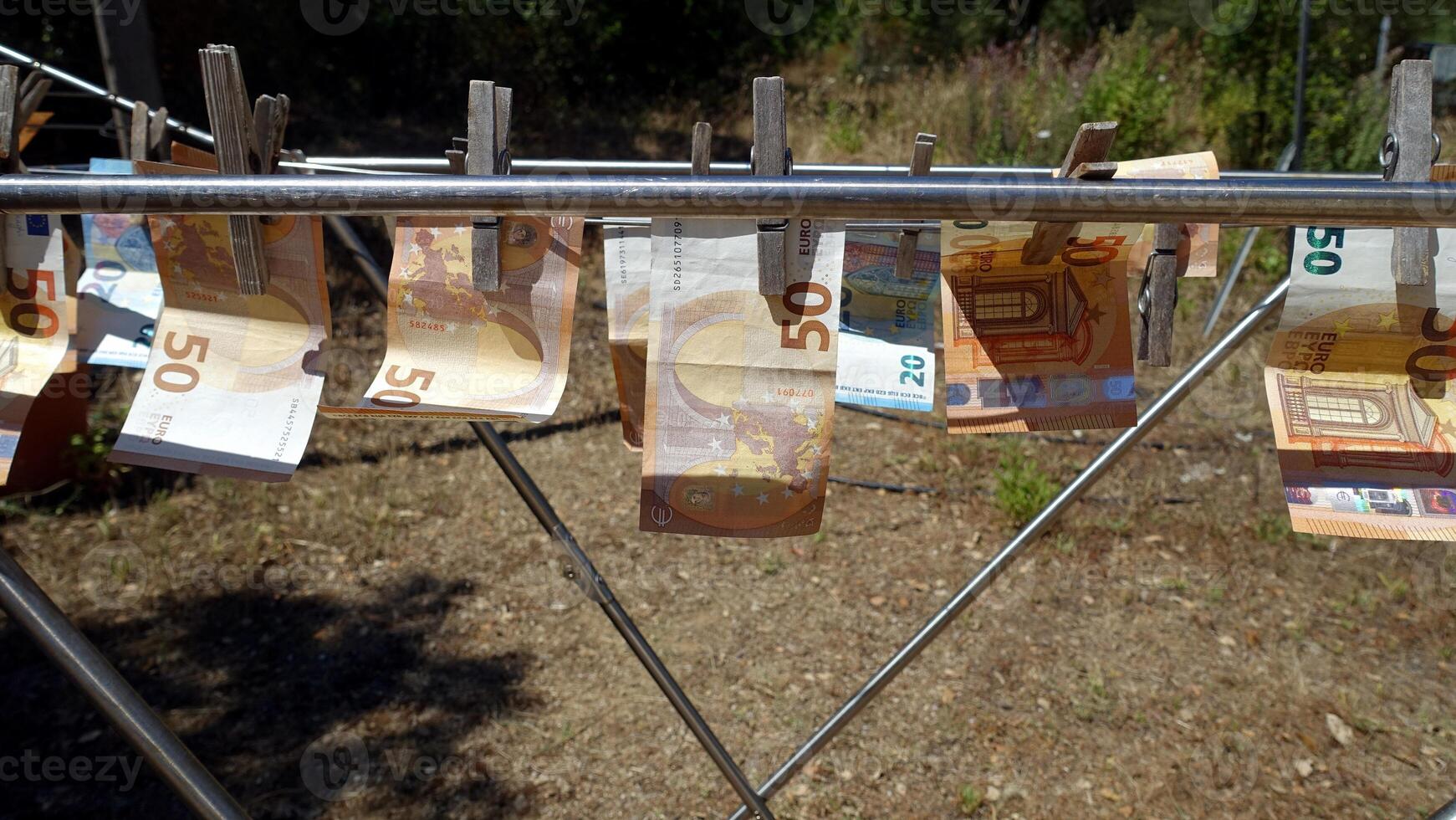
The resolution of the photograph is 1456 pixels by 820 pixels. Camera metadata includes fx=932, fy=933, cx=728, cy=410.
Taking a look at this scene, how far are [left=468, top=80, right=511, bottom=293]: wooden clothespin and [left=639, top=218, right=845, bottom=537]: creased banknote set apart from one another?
0.24 m

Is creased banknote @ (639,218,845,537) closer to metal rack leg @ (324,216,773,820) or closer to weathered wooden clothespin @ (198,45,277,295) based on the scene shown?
metal rack leg @ (324,216,773,820)

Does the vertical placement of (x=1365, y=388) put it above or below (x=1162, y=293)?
below

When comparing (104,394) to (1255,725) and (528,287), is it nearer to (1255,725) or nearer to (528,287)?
(528,287)

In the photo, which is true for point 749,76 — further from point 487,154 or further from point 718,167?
point 487,154

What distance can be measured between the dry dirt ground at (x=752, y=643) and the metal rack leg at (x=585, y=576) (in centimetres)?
A: 114

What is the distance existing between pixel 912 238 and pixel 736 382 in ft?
1.59

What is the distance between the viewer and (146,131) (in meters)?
1.78

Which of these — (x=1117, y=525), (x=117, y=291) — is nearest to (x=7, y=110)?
(x=117, y=291)

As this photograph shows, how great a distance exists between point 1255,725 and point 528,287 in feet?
10.6

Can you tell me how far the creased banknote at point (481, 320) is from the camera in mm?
1451

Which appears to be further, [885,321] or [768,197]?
[885,321]

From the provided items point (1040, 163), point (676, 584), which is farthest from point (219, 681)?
point (1040, 163)

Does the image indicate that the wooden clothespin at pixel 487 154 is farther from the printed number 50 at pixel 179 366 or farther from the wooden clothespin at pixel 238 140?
the printed number 50 at pixel 179 366

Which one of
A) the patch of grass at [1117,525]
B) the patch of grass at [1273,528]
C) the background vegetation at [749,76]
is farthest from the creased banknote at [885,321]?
the background vegetation at [749,76]
